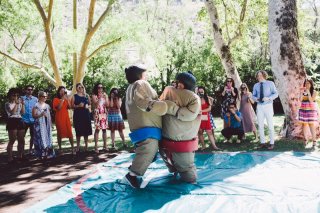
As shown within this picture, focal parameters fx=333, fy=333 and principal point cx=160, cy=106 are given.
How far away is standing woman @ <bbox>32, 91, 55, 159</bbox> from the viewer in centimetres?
714

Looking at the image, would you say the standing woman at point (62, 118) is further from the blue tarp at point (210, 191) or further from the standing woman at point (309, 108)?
the standing woman at point (309, 108)

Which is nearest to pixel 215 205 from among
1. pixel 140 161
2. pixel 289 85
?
pixel 140 161

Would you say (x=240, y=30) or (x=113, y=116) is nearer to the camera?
(x=113, y=116)

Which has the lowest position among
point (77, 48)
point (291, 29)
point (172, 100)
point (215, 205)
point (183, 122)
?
point (215, 205)

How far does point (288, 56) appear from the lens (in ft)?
26.7

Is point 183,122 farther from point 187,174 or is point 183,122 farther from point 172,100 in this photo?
point 187,174

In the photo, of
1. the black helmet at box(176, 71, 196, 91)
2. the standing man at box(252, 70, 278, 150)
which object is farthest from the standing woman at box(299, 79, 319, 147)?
the black helmet at box(176, 71, 196, 91)

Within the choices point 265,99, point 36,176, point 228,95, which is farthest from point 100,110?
point 265,99

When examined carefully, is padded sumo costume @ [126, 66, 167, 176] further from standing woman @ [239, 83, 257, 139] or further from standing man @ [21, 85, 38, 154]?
standing woman @ [239, 83, 257, 139]

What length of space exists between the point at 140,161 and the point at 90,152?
3.45m

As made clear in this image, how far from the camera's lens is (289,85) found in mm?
8188

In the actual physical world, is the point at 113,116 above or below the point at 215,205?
above

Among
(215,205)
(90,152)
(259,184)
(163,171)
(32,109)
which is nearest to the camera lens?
(215,205)

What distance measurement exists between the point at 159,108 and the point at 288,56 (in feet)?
16.6
